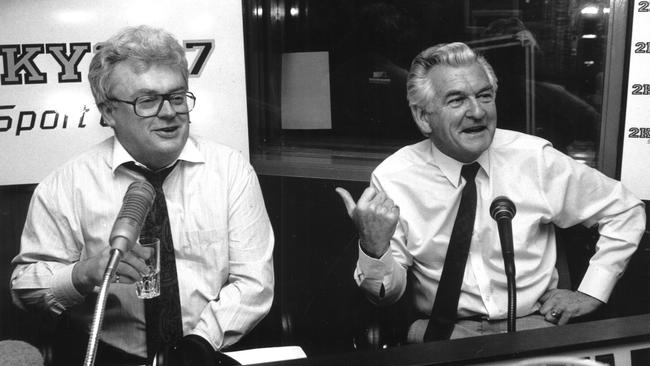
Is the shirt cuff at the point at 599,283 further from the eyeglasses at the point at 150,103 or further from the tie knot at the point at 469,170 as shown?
the eyeglasses at the point at 150,103

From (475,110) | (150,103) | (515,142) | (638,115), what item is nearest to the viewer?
(150,103)

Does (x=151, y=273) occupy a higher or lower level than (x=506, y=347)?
lower

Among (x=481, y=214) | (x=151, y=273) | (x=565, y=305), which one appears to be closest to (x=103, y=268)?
(x=151, y=273)

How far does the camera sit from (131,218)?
1.35 meters

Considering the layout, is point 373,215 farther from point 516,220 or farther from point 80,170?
point 80,170

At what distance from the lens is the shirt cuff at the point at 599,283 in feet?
8.43

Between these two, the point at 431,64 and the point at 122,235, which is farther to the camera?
the point at 431,64

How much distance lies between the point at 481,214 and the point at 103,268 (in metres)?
1.37

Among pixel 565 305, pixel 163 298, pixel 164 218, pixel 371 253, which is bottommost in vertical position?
pixel 565 305

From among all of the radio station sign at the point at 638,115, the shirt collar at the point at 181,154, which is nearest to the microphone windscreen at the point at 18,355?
the shirt collar at the point at 181,154

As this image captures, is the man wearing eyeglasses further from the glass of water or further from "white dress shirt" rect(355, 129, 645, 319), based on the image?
"white dress shirt" rect(355, 129, 645, 319)

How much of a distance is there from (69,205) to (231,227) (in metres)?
0.52

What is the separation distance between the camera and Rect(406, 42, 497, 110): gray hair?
262 cm

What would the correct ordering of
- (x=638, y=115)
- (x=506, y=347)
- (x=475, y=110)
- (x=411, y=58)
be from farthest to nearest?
(x=411, y=58) → (x=638, y=115) → (x=475, y=110) → (x=506, y=347)
